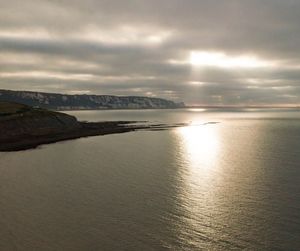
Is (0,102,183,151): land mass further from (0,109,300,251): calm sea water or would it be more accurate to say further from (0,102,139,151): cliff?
(0,109,300,251): calm sea water

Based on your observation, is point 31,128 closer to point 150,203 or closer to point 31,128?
point 31,128

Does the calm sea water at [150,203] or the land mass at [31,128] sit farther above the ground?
the land mass at [31,128]

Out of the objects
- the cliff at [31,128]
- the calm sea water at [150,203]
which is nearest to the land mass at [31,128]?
the cliff at [31,128]

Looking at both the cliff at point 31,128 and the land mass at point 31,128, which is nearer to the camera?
the land mass at point 31,128

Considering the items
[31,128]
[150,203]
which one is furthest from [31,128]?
[150,203]

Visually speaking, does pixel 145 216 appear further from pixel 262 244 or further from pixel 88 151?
pixel 88 151

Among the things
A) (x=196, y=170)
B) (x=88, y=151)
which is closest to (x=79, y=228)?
(x=196, y=170)

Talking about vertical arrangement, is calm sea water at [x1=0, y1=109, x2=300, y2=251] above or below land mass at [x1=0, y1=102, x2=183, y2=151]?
below

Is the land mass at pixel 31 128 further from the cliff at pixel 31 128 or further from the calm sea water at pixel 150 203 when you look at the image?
the calm sea water at pixel 150 203

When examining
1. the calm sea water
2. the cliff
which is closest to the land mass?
the cliff
